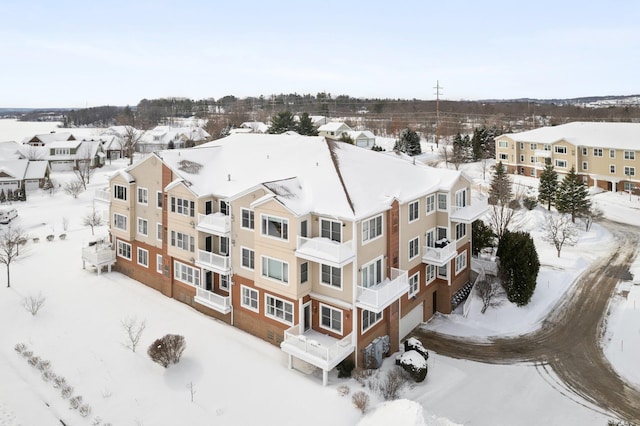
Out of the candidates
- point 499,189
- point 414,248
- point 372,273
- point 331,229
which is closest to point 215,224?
point 331,229

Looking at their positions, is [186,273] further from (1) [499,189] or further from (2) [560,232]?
(1) [499,189]

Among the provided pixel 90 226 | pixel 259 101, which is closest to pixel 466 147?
pixel 90 226

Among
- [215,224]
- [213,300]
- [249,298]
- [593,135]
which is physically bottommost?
[213,300]

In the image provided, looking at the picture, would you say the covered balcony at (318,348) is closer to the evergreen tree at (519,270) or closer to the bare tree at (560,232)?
the evergreen tree at (519,270)

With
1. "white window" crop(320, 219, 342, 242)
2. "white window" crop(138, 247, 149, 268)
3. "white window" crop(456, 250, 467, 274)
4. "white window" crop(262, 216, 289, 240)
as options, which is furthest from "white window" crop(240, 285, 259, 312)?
"white window" crop(456, 250, 467, 274)

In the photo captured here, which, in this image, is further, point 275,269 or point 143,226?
point 143,226

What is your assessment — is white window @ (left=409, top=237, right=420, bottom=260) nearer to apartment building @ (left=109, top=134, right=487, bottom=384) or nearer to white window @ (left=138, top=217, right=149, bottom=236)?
apartment building @ (left=109, top=134, right=487, bottom=384)
